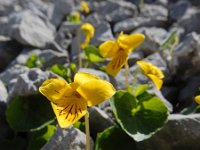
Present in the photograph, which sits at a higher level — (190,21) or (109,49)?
(109,49)

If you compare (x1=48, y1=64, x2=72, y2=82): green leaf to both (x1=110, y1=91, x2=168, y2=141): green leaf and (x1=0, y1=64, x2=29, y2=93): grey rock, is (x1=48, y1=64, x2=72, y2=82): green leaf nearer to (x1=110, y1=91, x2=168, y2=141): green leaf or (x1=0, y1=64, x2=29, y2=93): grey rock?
(x1=0, y1=64, x2=29, y2=93): grey rock

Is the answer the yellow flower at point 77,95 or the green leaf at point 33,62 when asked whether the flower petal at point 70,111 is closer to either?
the yellow flower at point 77,95

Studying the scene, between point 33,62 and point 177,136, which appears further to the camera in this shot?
point 33,62

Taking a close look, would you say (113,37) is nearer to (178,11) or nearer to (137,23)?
(137,23)

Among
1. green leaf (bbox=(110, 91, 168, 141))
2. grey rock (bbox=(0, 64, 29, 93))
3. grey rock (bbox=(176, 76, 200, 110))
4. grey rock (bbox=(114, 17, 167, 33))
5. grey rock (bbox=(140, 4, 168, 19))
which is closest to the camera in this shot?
green leaf (bbox=(110, 91, 168, 141))

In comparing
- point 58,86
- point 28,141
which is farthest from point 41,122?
point 58,86

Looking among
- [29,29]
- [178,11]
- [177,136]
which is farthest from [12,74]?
[178,11]

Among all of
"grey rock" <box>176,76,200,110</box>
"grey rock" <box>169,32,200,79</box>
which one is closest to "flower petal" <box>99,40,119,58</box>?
"grey rock" <box>176,76,200,110</box>
